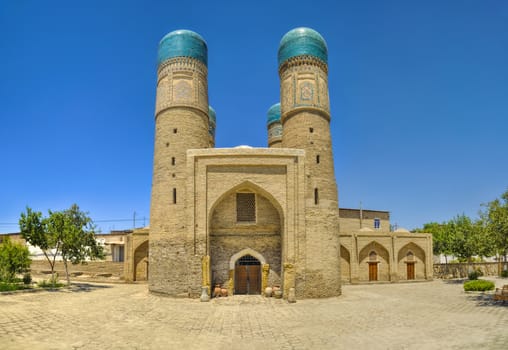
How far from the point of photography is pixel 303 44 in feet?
74.7

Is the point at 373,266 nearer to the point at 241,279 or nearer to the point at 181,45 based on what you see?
the point at 241,279

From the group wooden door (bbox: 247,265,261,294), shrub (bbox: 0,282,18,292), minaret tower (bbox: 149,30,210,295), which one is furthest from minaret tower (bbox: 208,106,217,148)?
shrub (bbox: 0,282,18,292)

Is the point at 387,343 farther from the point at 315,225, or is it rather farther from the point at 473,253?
the point at 473,253

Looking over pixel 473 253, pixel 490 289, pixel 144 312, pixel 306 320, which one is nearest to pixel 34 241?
pixel 144 312

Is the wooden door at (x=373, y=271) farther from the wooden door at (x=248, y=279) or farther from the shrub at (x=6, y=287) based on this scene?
the shrub at (x=6, y=287)

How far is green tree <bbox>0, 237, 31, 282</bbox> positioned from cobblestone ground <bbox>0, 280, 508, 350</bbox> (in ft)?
12.9

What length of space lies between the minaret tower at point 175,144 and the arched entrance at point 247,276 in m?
2.62

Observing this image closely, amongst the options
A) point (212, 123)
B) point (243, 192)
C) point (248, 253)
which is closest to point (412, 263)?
point (248, 253)

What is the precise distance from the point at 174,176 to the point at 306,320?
37.1 feet

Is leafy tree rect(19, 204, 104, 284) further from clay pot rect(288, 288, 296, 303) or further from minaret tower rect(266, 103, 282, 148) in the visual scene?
minaret tower rect(266, 103, 282, 148)

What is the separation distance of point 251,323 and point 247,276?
7.39 metres

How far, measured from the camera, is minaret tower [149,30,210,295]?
20.0 metres

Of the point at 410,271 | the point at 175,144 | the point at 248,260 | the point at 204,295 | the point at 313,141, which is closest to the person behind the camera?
the point at 204,295

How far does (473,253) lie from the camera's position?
28.1 metres
